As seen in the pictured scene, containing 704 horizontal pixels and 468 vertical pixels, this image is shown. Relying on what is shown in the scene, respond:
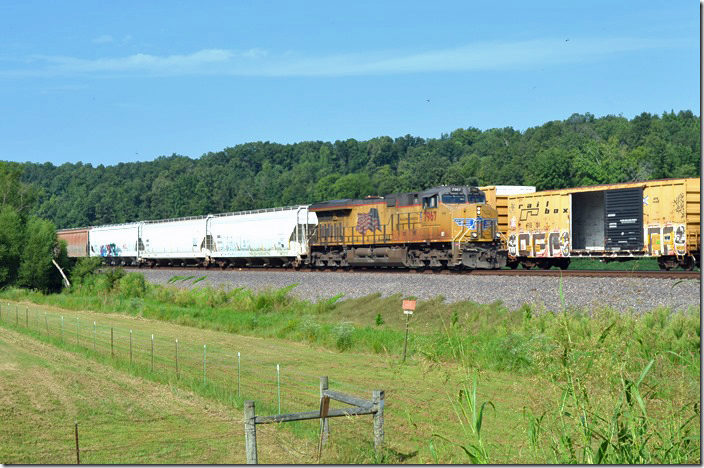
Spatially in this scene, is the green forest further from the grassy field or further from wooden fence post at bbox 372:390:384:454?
wooden fence post at bbox 372:390:384:454

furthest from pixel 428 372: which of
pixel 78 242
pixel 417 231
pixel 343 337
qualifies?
pixel 78 242

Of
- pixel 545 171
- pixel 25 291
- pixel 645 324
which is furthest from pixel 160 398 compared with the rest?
pixel 545 171

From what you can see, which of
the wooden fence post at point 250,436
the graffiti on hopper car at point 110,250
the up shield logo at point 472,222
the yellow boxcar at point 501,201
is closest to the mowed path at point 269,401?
the wooden fence post at point 250,436

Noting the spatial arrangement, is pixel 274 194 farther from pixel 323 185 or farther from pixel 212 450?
pixel 212 450

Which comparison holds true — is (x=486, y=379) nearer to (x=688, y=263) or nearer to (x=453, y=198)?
(x=688, y=263)

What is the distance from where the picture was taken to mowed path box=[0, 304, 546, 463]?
12930mm

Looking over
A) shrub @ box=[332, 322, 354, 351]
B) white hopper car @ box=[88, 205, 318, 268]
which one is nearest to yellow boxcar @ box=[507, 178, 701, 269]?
white hopper car @ box=[88, 205, 318, 268]

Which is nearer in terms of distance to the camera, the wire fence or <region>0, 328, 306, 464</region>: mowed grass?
<region>0, 328, 306, 464</region>: mowed grass

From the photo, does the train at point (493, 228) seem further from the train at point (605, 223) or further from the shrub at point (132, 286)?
the shrub at point (132, 286)

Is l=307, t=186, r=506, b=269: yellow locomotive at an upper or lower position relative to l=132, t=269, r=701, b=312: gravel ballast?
upper

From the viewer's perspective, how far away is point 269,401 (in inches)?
695

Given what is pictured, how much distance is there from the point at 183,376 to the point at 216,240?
119 feet

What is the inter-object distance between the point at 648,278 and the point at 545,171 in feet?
190

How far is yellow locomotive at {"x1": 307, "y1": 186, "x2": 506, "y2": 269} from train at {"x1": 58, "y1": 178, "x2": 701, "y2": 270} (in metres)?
0.05
